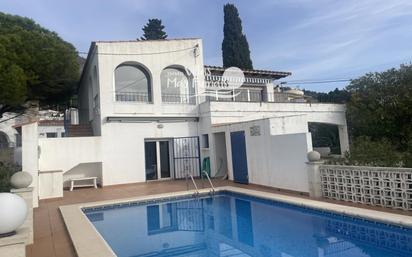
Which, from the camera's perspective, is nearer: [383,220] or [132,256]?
[132,256]

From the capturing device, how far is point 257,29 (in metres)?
24.0

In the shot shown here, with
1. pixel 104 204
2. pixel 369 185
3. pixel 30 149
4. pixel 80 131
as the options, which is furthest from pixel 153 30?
pixel 369 185

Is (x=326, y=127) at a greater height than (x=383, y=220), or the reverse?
(x=326, y=127)

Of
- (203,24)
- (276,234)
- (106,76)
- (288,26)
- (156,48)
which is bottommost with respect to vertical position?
(276,234)

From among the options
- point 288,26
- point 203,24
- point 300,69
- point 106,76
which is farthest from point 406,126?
point 106,76

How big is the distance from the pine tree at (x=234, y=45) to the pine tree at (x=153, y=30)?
14629mm

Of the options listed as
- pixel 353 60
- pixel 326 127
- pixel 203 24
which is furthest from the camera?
pixel 326 127

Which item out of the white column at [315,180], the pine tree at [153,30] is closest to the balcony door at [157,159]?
the white column at [315,180]

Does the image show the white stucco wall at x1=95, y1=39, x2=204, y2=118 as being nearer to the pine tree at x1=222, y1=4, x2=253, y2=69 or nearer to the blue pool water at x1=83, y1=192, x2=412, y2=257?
the blue pool water at x1=83, y1=192, x2=412, y2=257

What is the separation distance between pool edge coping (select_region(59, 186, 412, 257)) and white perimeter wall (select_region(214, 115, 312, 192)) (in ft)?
3.41

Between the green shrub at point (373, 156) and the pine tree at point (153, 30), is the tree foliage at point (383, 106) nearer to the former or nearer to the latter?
the green shrub at point (373, 156)

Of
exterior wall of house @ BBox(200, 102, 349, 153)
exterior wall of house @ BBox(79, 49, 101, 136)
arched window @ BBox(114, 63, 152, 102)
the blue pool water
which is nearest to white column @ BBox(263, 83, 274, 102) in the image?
exterior wall of house @ BBox(200, 102, 349, 153)

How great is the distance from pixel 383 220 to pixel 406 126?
13069mm

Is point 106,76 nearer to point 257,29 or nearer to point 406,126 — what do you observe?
point 257,29
